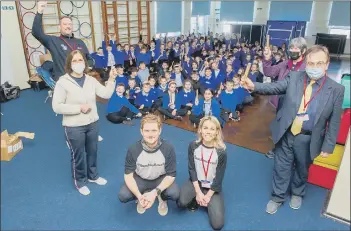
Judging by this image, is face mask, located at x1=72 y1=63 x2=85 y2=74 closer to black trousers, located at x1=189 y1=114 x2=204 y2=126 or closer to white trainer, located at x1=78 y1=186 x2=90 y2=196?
white trainer, located at x1=78 y1=186 x2=90 y2=196

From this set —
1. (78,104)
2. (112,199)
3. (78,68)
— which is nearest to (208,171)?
(112,199)

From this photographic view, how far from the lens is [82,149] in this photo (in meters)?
2.59

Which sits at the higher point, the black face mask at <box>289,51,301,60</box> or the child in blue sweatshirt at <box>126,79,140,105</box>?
the black face mask at <box>289,51,301,60</box>

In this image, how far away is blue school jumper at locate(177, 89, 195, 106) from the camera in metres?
5.07

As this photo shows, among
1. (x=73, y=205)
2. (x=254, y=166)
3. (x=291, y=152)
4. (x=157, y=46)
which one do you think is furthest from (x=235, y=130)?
(x=157, y=46)

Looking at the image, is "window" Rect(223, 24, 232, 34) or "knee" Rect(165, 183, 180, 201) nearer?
"knee" Rect(165, 183, 180, 201)

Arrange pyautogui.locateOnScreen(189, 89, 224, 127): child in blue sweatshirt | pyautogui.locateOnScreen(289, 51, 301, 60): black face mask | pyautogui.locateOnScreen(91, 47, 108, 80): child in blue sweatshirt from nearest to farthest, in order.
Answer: pyautogui.locateOnScreen(289, 51, 301, 60): black face mask < pyautogui.locateOnScreen(189, 89, 224, 127): child in blue sweatshirt < pyautogui.locateOnScreen(91, 47, 108, 80): child in blue sweatshirt

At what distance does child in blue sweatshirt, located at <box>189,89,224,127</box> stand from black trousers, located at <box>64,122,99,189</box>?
2076 mm

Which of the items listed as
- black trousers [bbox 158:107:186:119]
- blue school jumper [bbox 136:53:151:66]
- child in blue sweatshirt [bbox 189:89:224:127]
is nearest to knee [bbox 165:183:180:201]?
child in blue sweatshirt [bbox 189:89:224:127]

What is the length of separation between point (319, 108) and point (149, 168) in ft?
Answer: 4.91

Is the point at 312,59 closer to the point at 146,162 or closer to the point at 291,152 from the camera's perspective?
the point at 291,152

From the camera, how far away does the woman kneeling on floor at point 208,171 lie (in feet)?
7.83

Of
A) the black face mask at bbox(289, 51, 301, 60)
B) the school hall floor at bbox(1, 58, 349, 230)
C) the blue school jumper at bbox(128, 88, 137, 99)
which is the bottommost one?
the school hall floor at bbox(1, 58, 349, 230)

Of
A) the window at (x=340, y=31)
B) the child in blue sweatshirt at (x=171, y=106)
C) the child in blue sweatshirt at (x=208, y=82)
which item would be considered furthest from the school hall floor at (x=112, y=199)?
the window at (x=340, y=31)
